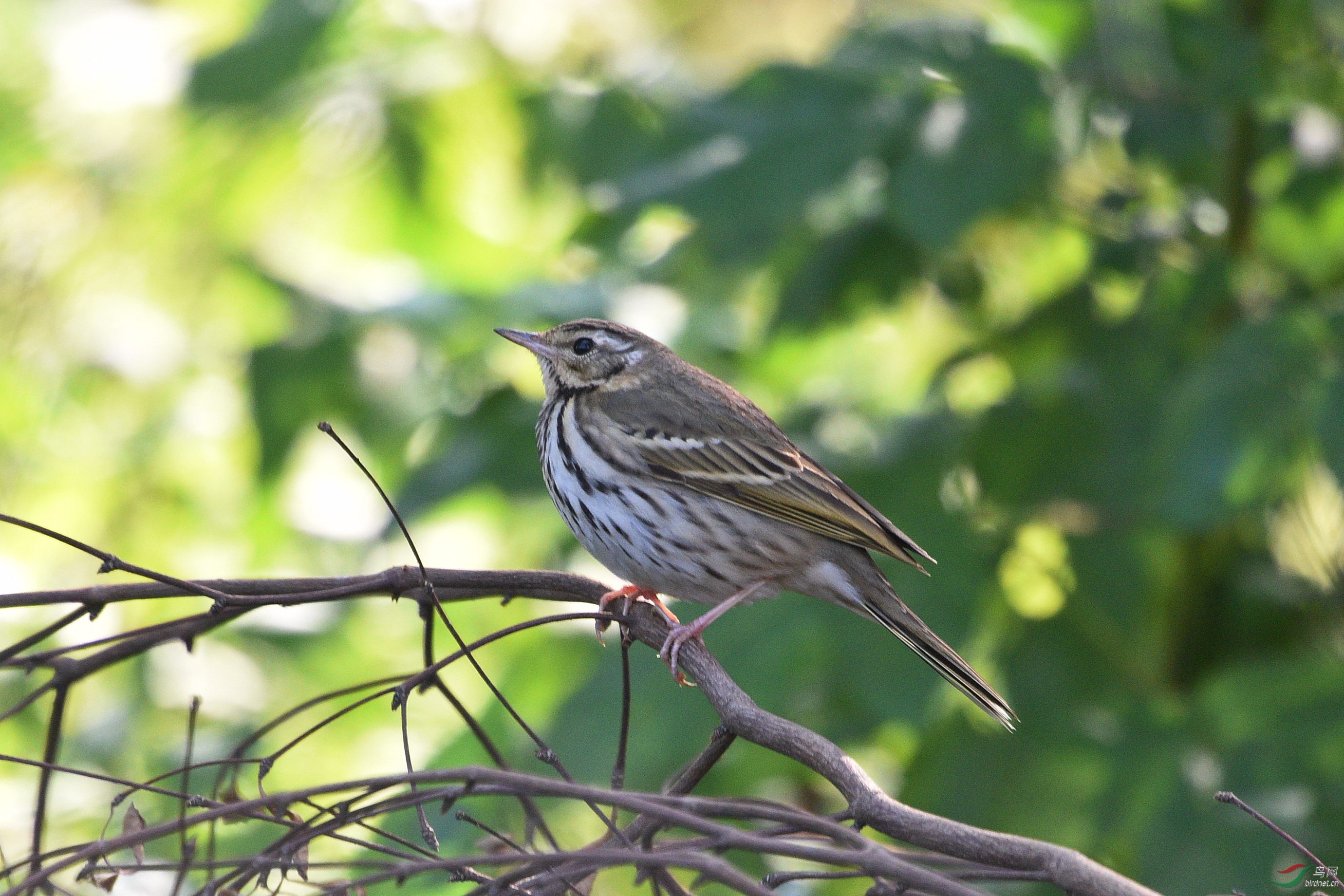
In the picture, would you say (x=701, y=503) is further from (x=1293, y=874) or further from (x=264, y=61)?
(x=264, y=61)

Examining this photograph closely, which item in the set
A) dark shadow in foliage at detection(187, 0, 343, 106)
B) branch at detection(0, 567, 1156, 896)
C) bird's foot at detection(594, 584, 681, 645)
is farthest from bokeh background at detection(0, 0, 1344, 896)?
branch at detection(0, 567, 1156, 896)

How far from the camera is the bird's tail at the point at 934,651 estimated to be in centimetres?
311

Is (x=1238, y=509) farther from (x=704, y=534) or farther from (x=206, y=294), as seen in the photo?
(x=206, y=294)

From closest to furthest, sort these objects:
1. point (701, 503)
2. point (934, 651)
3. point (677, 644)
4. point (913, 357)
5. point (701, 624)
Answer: point (677, 644) → point (934, 651) → point (701, 624) → point (701, 503) → point (913, 357)

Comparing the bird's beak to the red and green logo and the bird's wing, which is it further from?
the red and green logo

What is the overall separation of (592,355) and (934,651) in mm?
1382

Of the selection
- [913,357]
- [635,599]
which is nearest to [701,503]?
[635,599]

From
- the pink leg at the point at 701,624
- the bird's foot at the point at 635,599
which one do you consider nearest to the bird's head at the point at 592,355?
the bird's foot at the point at 635,599

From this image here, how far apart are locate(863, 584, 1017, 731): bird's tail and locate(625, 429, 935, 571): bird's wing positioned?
146mm

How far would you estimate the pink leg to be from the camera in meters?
2.84

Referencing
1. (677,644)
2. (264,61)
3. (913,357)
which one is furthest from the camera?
(913,357)

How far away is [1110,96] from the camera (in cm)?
368

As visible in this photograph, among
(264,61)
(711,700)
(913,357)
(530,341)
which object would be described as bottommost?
(711,700)

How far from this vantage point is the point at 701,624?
3383 millimetres
